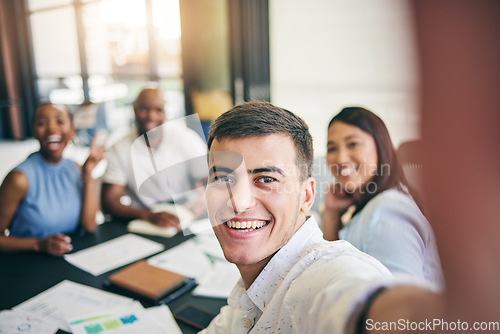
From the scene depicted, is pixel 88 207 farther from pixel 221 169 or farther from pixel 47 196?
pixel 221 169

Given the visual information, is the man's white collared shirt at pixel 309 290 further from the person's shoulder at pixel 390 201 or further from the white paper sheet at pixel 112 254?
the white paper sheet at pixel 112 254

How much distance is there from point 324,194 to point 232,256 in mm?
898

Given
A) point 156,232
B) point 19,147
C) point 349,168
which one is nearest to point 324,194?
point 349,168

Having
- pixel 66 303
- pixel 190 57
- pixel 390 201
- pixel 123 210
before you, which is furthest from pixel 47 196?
pixel 190 57

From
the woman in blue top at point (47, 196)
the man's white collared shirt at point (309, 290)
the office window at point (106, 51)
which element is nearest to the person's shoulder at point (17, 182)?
the woman in blue top at point (47, 196)

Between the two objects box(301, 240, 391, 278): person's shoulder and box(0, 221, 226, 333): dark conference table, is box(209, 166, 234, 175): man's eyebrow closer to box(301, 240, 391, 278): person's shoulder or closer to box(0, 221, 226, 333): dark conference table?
box(301, 240, 391, 278): person's shoulder

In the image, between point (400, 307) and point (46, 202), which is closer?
point (400, 307)

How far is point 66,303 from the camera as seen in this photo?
4.57ft

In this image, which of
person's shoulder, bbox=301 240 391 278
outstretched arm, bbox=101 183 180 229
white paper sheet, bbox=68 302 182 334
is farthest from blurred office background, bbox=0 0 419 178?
outstretched arm, bbox=101 183 180 229

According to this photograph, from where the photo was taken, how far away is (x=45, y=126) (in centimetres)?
205

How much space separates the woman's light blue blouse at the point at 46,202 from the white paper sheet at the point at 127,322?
3.09 feet

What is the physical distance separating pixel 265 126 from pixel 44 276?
1.32 meters

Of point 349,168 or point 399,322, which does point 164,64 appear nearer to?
point 349,168

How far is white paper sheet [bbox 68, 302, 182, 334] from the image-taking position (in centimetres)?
122
